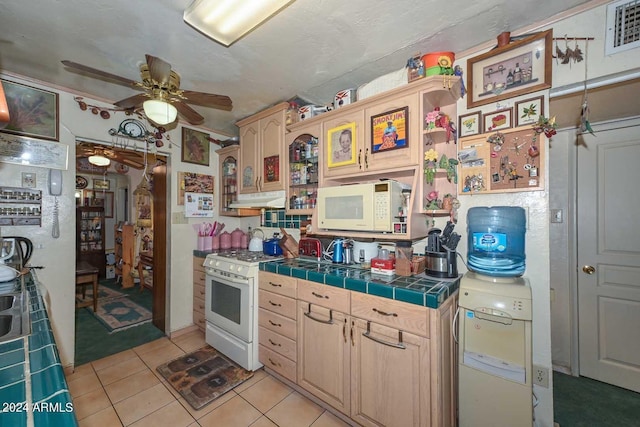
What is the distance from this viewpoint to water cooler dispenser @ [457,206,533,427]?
1.32m

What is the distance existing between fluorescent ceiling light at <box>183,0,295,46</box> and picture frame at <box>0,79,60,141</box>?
5.77 ft

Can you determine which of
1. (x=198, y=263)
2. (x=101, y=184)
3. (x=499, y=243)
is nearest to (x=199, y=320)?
(x=198, y=263)

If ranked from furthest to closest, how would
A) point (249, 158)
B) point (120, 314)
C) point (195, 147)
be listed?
point (120, 314), point (195, 147), point (249, 158)

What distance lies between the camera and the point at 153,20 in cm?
151

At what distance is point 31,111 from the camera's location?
208 cm

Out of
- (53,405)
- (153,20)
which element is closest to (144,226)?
(153,20)

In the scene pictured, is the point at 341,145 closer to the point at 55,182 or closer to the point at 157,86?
the point at 157,86

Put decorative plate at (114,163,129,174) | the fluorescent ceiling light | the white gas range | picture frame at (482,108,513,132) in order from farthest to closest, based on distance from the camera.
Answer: decorative plate at (114,163,129,174) → the white gas range → picture frame at (482,108,513,132) → the fluorescent ceiling light

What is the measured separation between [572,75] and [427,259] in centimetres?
137

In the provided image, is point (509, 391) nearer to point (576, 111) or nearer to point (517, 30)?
point (576, 111)

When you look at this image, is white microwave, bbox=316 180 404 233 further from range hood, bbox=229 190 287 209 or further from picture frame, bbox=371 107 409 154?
→ range hood, bbox=229 190 287 209

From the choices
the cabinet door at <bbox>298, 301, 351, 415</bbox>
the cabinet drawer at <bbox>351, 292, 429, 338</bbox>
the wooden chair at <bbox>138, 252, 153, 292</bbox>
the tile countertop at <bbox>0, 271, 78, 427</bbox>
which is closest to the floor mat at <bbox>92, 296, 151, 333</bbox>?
the wooden chair at <bbox>138, 252, 153, 292</bbox>

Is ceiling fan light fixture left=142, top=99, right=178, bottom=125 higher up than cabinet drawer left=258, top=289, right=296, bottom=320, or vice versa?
ceiling fan light fixture left=142, top=99, right=178, bottom=125

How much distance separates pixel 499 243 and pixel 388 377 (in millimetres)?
1054
